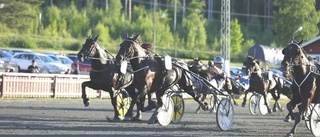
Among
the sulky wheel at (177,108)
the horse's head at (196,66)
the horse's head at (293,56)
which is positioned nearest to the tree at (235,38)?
the horse's head at (196,66)

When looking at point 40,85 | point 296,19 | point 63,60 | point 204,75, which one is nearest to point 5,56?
point 63,60

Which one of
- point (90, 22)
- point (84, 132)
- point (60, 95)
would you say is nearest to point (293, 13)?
point (90, 22)

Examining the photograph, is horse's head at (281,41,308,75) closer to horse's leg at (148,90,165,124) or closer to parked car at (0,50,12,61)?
horse's leg at (148,90,165,124)

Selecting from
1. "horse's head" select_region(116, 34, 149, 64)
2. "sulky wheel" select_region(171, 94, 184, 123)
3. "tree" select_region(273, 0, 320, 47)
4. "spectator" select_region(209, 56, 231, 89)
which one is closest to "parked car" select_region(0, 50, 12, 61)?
"spectator" select_region(209, 56, 231, 89)

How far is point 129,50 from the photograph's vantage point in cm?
1702

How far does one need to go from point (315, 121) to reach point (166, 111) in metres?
3.91

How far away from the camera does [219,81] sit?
23297 mm

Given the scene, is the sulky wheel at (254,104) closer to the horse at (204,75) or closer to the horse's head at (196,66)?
the horse at (204,75)

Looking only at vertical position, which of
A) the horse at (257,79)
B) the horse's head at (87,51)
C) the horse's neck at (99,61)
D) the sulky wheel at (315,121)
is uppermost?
the horse's head at (87,51)

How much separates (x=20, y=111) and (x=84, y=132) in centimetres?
643

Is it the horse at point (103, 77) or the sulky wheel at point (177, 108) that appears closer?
the horse at point (103, 77)

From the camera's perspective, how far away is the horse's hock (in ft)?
90.3

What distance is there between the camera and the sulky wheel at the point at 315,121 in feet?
50.9

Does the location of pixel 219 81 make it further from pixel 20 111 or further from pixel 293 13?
pixel 293 13
